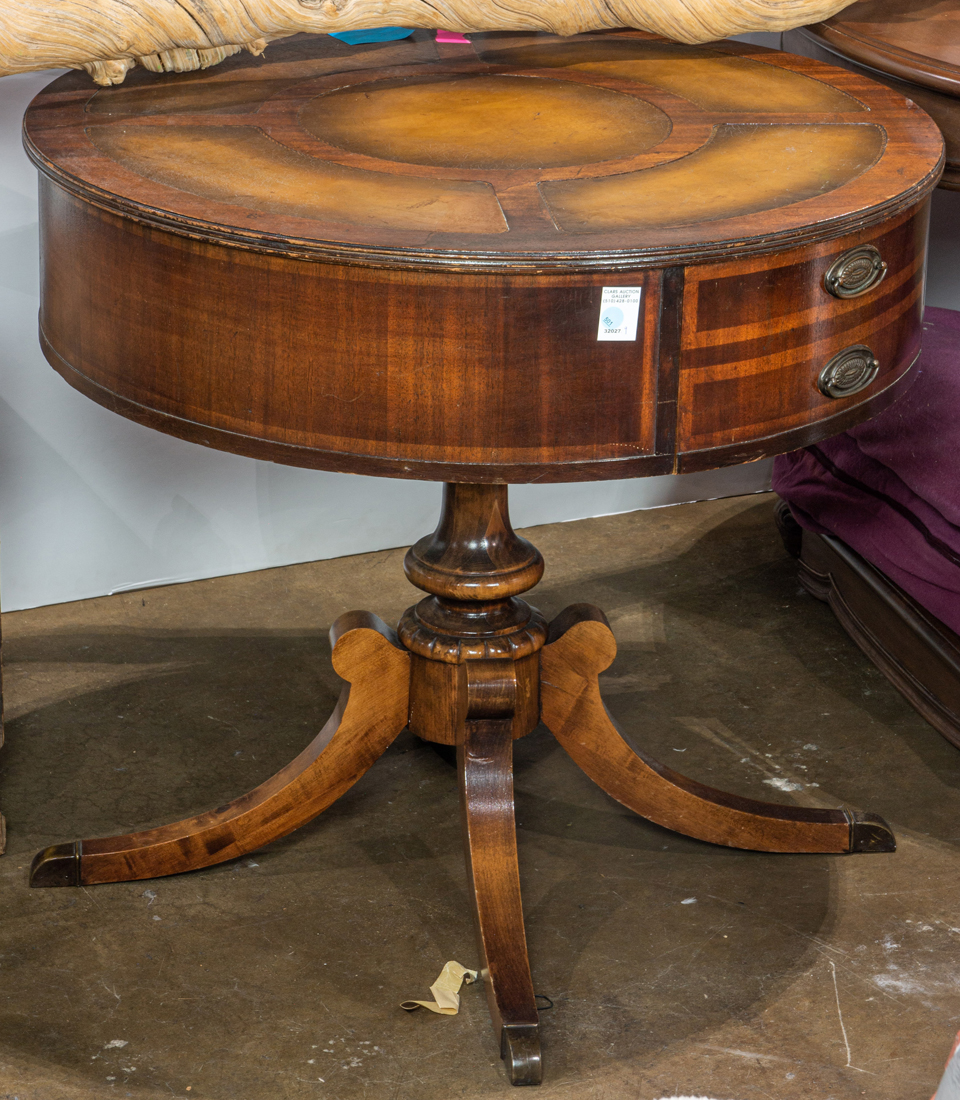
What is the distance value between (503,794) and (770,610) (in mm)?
862

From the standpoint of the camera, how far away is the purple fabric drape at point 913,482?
6.01 ft

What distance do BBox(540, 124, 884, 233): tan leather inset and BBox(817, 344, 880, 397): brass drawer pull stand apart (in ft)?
0.46

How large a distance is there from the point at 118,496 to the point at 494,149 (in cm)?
110

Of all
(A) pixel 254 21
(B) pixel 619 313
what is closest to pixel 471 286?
(B) pixel 619 313

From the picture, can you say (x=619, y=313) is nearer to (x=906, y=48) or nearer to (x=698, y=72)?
(x=698, y=72)

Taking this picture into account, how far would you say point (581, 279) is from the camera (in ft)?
3.66

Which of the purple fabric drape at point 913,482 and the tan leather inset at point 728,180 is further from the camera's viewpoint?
the purple fabric drape at point 913,482

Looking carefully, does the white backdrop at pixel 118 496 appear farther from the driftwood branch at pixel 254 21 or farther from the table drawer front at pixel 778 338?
the table drawer front at pixel 778 338

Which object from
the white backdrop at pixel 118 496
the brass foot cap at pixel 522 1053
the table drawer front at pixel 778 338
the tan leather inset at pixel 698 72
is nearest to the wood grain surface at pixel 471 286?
the table drawer front at pixel 778 338

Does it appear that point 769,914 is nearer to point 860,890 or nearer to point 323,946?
point 860,890

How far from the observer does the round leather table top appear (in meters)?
1.15

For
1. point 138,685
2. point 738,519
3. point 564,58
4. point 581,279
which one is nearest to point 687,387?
point 581,279

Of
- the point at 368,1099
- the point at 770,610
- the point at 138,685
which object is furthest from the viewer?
the point at 770,610

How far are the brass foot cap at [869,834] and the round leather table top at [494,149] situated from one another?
78cm
